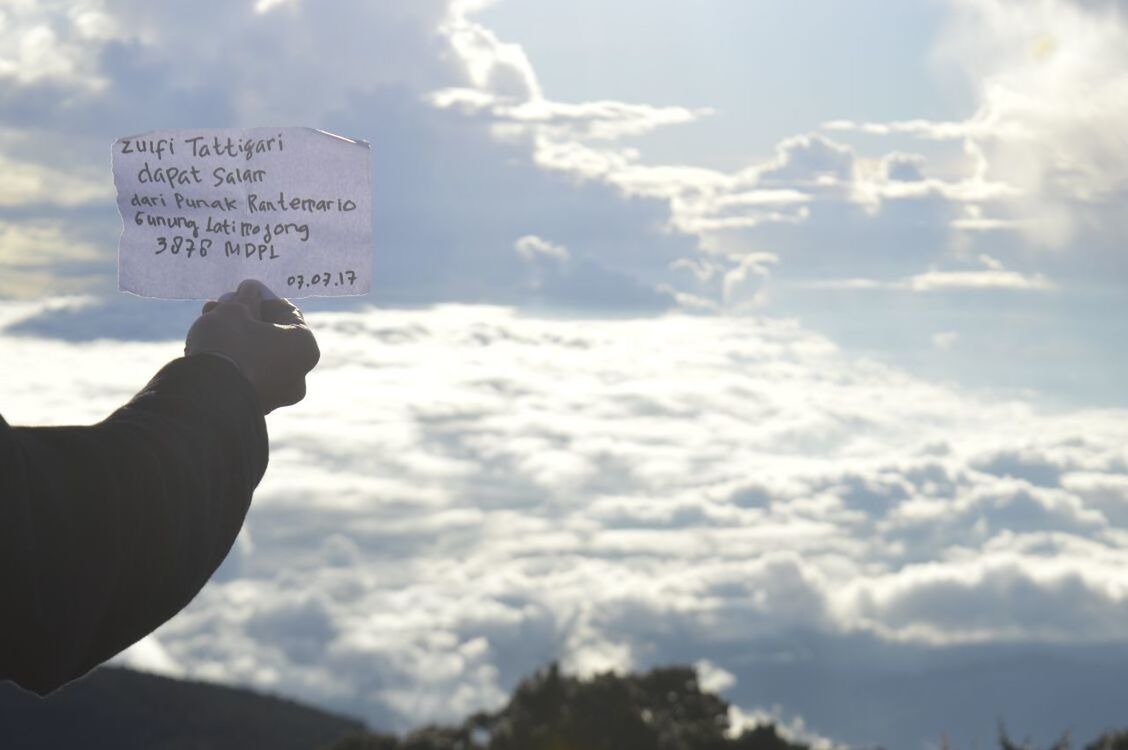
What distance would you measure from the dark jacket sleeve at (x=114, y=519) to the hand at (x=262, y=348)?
0.59 meters

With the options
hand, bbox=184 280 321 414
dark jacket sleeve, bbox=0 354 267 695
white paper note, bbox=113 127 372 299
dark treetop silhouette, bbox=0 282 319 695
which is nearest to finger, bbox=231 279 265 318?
hand, bbox=184 280 321 414

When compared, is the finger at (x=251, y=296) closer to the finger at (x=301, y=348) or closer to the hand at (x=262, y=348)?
the hand at (x=262, y=348)

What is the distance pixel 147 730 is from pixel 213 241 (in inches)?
2892

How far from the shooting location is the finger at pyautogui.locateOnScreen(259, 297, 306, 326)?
6059mm

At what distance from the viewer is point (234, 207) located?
7.29m

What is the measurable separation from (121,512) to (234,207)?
3769 mm

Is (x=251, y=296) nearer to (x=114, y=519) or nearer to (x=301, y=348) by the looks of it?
(x=301, y=348)

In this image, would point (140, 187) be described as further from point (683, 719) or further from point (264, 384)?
point (683, 719)

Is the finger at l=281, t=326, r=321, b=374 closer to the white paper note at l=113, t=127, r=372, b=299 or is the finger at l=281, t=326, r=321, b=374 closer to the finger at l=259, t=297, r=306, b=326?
the finger at l=259, t=297, r=306, b=326

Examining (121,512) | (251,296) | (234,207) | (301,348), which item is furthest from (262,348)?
(234,207)

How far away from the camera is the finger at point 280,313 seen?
19.9 feet

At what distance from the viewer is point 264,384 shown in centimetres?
543

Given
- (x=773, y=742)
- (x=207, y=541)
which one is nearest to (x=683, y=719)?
(x=773, y=742)

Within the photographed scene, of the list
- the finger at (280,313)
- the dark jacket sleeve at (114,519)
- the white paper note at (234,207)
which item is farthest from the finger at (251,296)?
the dark jacket sleeve at (114,519)
